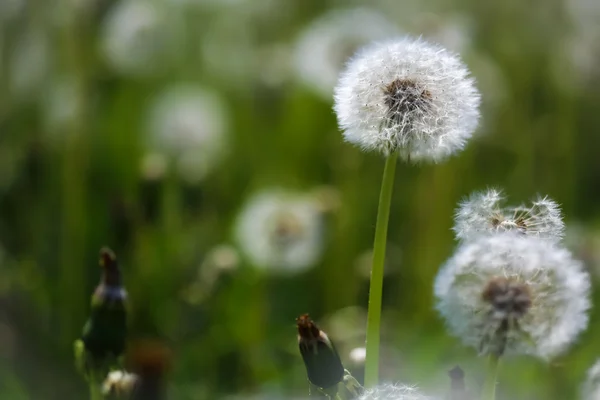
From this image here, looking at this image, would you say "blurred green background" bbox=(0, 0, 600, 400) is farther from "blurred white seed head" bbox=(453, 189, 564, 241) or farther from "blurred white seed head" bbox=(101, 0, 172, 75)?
"blurred white seed head" bbox=(453, 189, 564, 241)

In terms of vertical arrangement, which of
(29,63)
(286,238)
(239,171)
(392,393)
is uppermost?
(29,63)

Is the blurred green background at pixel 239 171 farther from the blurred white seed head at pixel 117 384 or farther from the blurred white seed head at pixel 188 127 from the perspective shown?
the blurred white seed head at pixel 117 384

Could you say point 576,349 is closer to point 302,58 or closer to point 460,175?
point 460,175

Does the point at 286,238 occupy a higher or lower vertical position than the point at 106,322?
higher

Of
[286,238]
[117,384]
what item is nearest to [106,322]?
[117,384]

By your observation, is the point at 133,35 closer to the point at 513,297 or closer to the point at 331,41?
the point at 331,41

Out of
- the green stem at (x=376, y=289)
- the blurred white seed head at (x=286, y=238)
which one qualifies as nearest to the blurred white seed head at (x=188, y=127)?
the blurred white seed head at (x=286, y=238)

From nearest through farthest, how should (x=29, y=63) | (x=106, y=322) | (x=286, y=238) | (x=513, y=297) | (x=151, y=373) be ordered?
1. (x=513, y=297)
2. (x=106, y=322)
3. (x=151, y=373)
4. (x=286, y=238)
5. (x=29, y=63)
